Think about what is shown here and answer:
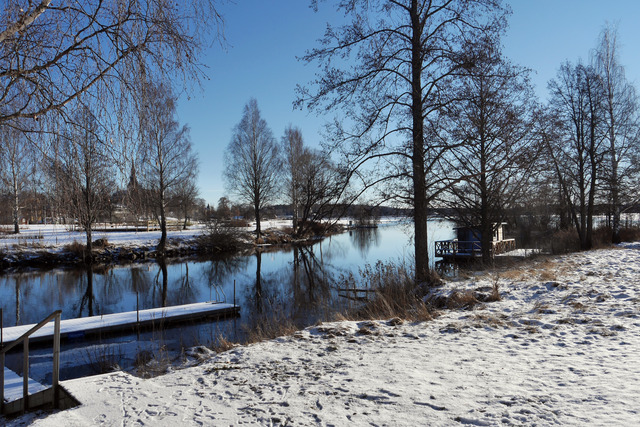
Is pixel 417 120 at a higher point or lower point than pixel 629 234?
higher

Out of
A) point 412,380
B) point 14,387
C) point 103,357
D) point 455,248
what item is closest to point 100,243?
point 103,357

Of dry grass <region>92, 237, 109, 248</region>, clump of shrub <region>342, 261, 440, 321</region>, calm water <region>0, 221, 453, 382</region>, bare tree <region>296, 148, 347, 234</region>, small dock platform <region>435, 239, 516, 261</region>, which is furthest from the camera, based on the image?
dry grass <region>92, 237, 109, 248</region>

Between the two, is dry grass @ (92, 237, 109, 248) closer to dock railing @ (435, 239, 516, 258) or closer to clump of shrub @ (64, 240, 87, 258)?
clump of shrub @ (64, 240, 87, 258)

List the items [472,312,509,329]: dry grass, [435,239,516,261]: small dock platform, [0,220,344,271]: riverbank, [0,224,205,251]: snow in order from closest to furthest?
[472,312,509,329]: dry grass → [435,239,516,261]: small dock platform → [0,220,344,271]: riverbank → [0,224,205,251]: snow

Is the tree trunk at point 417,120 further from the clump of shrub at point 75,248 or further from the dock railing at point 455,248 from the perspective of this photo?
the clump of shrub at point 75,248

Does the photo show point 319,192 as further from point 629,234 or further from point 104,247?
point 104,247

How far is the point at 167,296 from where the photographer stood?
55.5 ft

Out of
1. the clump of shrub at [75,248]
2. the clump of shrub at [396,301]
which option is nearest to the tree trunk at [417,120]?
the clump of shrub at [396,301]

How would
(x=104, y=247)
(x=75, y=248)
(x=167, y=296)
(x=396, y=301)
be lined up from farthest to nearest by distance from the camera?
(x=104, y=247), (x=75, y=248), (x=167, y=296), (x=396, y=301)

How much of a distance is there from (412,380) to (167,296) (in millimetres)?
15230

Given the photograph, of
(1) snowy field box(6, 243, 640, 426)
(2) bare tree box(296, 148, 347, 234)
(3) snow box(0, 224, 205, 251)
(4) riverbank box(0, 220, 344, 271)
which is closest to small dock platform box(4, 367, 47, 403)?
(1) snowy field box(6, 243, 640, 426)

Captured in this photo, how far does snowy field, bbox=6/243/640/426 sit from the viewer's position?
10.3 feet

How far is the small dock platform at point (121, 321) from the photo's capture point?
35.1 feet

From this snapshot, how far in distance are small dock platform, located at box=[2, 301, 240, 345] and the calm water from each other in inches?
18.4
